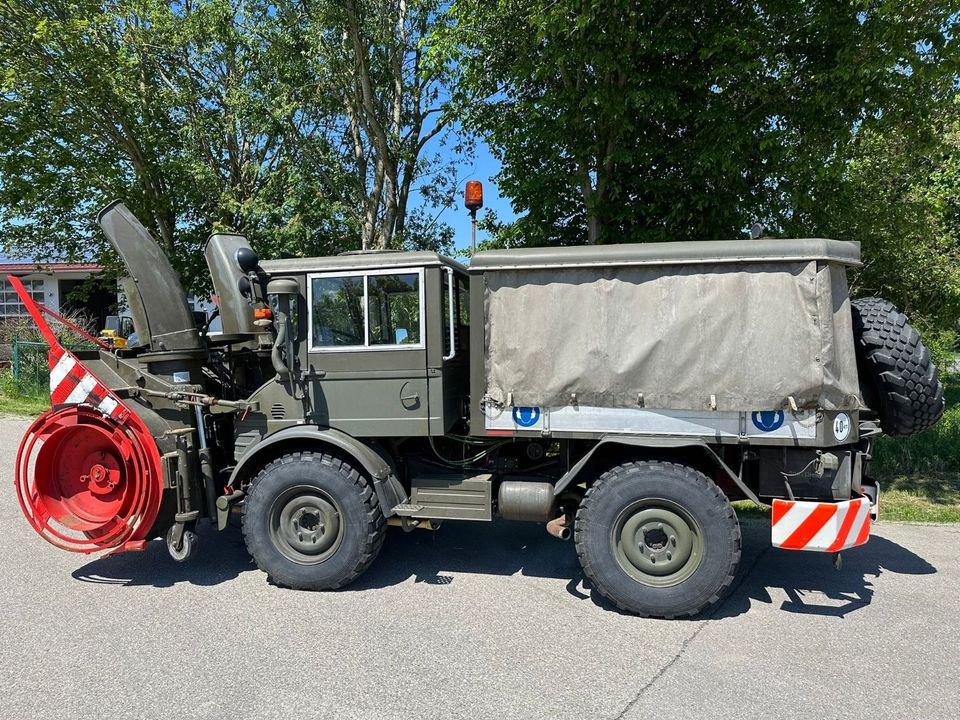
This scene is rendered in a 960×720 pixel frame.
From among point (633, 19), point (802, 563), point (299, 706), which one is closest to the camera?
point (299, 706)

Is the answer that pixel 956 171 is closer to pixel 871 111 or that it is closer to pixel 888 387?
pixel 871 111

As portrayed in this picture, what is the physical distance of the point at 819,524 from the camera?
432 centimetres

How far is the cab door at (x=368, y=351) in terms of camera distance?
16.1ft

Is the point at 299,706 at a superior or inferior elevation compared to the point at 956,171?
inferior

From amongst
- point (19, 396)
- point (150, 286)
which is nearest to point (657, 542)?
point (150, 286)

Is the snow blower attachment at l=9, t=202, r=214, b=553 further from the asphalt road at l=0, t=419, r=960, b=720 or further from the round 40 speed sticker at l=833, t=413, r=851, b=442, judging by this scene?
the round 40 speed sticker at l=833, t=413, r=851, b=442

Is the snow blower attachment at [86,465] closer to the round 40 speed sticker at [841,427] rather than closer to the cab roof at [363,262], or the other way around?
the cab roof at [363,262]

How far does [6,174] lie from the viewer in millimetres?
13438

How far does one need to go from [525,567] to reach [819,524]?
2.24 meters

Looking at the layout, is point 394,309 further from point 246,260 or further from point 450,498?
point 450,498

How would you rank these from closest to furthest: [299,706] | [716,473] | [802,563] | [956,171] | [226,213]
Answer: [299,706] → [716,473] → [802,563] → [956,171] → [226,213]

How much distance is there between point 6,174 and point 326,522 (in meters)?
12.9

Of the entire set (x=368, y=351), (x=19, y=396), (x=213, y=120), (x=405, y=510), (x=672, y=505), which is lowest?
(x=405, y=510)

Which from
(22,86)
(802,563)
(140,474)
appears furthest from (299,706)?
(22,86)
